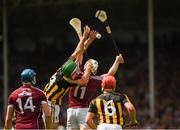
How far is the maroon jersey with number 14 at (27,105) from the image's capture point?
10023mm

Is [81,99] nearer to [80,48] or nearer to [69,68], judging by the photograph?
[80,48]

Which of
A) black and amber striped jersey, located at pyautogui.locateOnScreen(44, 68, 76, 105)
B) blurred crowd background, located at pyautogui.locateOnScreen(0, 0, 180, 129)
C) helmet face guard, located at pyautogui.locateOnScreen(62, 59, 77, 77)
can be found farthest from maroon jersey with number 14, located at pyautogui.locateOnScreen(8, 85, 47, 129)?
blurred crowd background, located at pyautogui.locateOnScreen(0, 0, 180, 129)

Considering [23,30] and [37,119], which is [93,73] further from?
[23,30]

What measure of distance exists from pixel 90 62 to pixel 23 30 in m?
19.3

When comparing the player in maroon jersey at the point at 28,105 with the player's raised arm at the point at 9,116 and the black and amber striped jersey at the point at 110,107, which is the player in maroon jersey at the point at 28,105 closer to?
the player's raised arm at the point at 9,116

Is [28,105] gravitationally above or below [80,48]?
below

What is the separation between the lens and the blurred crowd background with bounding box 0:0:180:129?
85.9 ft

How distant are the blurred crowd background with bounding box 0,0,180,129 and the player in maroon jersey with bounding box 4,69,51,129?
1394cm

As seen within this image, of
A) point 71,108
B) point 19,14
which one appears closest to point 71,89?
point 71,108

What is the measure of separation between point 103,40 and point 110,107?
67.3 feet

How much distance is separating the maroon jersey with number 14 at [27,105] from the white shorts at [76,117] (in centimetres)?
239

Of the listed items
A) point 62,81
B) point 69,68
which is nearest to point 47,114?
point 69,68

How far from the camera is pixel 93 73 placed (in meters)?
12.4

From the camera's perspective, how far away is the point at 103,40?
30.3 meters
